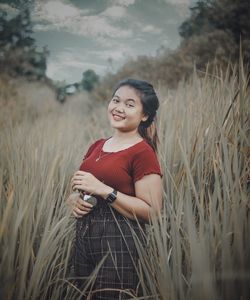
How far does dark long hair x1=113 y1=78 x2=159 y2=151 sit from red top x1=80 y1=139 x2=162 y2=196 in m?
0.09

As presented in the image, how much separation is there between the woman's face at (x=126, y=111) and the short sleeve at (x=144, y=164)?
100 mm

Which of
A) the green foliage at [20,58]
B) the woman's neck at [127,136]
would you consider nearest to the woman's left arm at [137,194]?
the woman's neck at [127,136]

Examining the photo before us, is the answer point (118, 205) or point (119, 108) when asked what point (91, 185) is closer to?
point (118, 205)

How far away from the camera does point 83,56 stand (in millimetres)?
1490

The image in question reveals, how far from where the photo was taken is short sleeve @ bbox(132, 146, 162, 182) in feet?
2.24

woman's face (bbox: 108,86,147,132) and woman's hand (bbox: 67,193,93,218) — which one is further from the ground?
woman's face (bbox: 108,86,147,132)

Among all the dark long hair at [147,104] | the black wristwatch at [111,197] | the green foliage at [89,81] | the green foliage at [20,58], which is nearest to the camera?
the black wristwatch at [111,197]

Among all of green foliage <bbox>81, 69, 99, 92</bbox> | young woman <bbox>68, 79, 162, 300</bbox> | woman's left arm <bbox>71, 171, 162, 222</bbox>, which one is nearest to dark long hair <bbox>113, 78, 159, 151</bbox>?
young woman <bbox>68, 79, 162, 300</bbox>

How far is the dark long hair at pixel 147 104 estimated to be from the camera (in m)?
0.78

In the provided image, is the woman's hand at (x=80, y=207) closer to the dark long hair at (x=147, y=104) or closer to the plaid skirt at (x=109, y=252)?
the plaid skirt at (x=109, y=252)

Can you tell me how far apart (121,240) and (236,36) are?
169cm

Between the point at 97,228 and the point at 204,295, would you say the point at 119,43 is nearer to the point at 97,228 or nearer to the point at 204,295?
the point at 97,228

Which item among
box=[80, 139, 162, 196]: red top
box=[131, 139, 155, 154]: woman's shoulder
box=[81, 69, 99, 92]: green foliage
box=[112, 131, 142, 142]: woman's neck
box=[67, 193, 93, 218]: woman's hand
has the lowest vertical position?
box=[67, 193, 93, 218]: woman's hand

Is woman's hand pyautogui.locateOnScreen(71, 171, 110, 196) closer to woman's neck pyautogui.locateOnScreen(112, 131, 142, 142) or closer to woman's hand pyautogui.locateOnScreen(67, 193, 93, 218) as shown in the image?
woman's hand pyautogui.locateOnScreen(67, 193, 93, 218)
